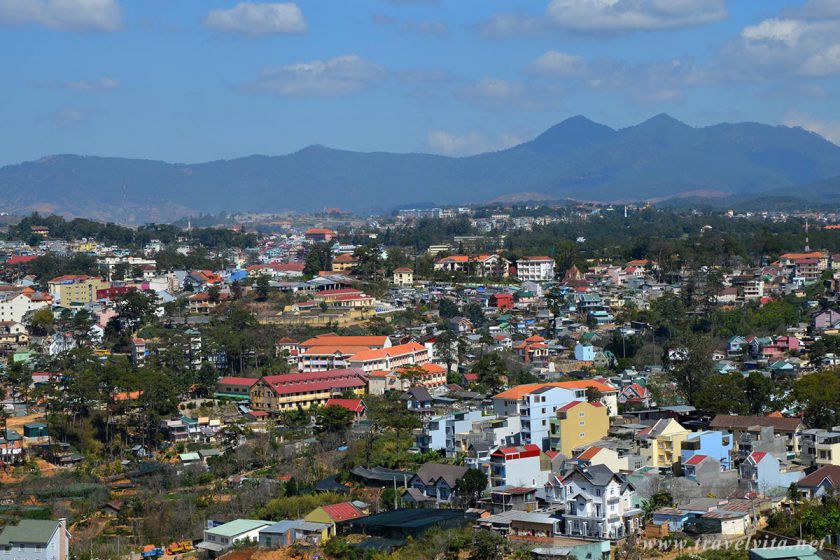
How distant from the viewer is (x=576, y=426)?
Result: 23484 millimetres

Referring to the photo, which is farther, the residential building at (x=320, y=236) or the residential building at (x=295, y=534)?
the residential building at (x=320, y=236)

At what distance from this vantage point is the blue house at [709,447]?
70.6ft

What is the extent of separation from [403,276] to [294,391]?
1724 cm

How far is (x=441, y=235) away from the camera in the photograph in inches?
2854

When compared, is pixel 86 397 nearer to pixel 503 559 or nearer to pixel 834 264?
pixel 503 559

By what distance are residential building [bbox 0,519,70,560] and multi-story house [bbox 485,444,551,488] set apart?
6.70m

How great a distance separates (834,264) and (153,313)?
23.8 metres

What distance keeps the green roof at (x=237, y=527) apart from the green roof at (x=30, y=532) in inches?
93.7

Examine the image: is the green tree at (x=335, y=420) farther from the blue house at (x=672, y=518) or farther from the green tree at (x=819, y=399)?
the green tree at (x=819, y=399)

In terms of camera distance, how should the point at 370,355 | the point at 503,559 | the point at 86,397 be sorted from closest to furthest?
1. the point at 503,559
2. the point at 86,397
3. the point at 370,355

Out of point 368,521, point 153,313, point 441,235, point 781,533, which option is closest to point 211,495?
point 368,521

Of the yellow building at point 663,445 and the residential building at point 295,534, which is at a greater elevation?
the yellow building at point 663,445

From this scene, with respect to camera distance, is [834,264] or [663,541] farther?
[834,264]

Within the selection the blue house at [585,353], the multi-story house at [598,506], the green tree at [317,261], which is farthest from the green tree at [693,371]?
the green tree at [317,261]
